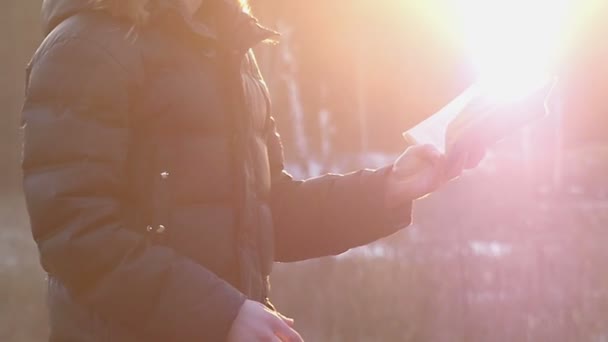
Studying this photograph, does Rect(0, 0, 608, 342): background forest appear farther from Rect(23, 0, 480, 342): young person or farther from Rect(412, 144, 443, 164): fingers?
Rect(23, 0, 480, 342): young person

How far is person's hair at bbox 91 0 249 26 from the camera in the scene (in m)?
2.20

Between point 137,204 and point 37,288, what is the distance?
647 centimetres

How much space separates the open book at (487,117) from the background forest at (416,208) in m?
3.62

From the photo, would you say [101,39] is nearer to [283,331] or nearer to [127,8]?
[127,8]

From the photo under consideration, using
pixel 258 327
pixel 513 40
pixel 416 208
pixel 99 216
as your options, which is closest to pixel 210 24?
pixel 99 216

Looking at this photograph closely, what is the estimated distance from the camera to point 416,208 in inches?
567

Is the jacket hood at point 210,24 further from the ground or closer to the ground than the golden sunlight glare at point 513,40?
further from the ground

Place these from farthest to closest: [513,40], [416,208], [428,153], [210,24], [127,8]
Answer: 1. [416,208]
2. [513,40]
3. [428,153]
4. [210,24]
5. [127,8]

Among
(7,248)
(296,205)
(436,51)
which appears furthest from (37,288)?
(436,51)

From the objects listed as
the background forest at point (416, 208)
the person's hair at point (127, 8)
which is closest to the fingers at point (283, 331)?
the person's hair at point (127, 8)

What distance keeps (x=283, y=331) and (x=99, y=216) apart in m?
0.39

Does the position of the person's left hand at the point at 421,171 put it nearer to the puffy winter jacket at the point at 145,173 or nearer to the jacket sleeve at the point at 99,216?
the puffy winter jacket at the point at 145,173

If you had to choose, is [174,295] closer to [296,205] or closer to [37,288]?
[296,205]

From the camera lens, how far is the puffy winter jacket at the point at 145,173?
208cm
